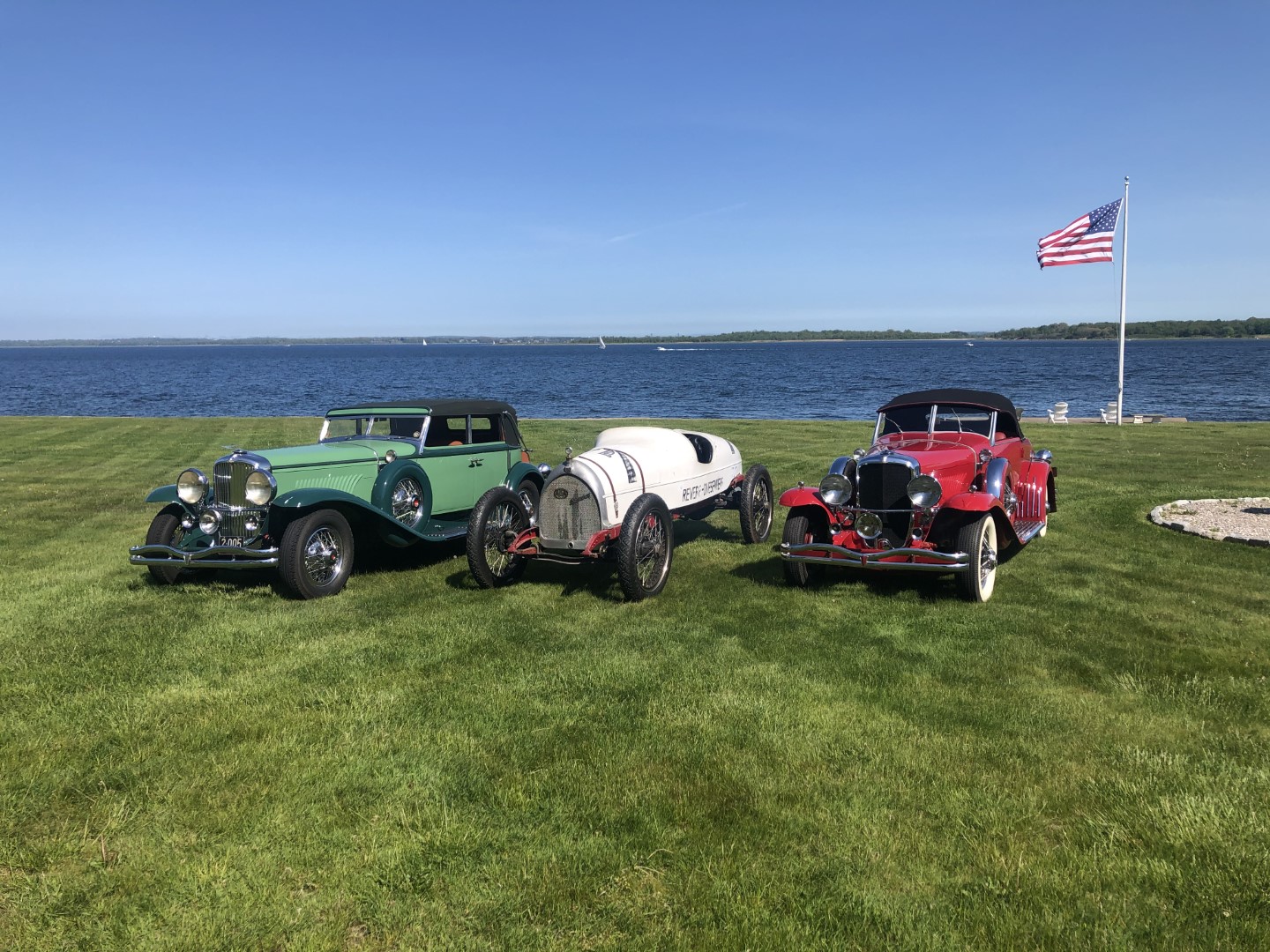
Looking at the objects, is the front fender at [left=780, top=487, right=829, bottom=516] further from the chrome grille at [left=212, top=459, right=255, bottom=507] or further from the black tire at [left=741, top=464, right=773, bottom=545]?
the chrome grille at [left=212, top=459, right=255, bottom=507]

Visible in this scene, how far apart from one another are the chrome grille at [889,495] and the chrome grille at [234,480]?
19.2 ft

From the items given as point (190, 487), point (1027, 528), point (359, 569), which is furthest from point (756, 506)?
point (190, 487)

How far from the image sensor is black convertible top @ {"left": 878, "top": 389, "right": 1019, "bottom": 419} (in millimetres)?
8922

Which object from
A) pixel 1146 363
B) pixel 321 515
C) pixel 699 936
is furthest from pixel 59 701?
pixel 1146 363

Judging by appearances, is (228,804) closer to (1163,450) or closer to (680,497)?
(680,497)

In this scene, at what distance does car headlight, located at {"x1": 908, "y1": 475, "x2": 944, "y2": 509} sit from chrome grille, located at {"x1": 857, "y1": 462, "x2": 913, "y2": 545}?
12 centimetres

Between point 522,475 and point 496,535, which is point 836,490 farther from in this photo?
point 522,475

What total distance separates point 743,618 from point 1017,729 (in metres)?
2.54

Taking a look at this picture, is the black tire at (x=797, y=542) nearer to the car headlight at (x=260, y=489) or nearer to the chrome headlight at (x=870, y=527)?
the chrome headlight at (x=870, y=527)

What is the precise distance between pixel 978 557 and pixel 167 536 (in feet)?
24.7

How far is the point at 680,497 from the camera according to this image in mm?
8898

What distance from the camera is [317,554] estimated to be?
7609 mm

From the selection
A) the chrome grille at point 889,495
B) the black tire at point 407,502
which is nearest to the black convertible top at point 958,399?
the chrome grille at point 889,495

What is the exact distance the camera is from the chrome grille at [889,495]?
7.63 metres
